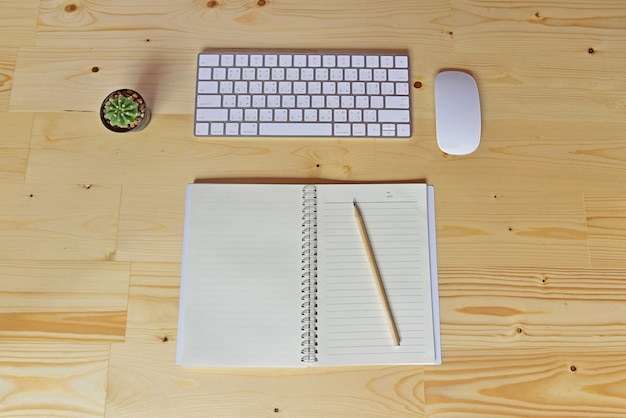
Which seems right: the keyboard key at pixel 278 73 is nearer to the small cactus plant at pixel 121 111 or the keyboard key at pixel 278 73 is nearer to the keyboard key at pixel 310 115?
the keyboard key at pixel 310 115

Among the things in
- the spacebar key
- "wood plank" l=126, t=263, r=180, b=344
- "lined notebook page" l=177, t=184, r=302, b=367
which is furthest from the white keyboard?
"wood plank" l=126, t=263, r=180, b=344

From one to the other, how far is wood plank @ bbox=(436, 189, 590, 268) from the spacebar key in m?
0.20

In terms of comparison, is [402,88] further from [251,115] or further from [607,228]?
[607,228]

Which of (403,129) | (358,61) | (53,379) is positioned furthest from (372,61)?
(53,379)

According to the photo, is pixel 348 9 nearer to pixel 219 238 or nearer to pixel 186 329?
pixel 219 238

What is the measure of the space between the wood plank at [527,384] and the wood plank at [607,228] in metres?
0.14

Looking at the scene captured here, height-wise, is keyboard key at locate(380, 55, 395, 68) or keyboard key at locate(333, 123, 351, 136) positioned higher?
keyboard key at locate(380, 55, 395, 68)

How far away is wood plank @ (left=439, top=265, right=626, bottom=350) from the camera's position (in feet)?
2.38

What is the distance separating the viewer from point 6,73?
2.67 ft

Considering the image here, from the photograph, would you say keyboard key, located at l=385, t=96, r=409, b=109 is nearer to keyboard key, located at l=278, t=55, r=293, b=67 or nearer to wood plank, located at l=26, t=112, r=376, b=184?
wood plank, located at l=26, t=112, r=376, b=184

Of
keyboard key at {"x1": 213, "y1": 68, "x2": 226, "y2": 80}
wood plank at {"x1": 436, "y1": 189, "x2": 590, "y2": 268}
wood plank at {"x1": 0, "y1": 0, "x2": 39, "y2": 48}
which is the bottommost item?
wood plank at {"x1": 436, "y1": 189, "x2": 590, "y2": 268}

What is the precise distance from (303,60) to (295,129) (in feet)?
0.40

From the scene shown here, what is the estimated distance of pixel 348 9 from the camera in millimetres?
847

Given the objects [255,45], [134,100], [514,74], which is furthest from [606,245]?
[134,100]
